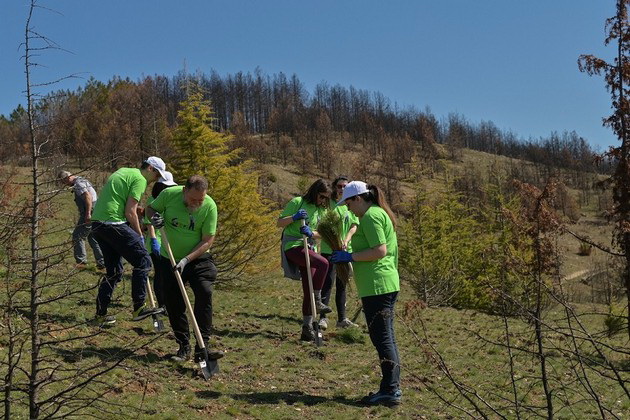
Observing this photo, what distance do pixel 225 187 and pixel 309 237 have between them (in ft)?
23.4

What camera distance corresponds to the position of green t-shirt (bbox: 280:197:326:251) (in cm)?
802

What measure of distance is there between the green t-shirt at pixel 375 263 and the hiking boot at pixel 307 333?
2.44 meters

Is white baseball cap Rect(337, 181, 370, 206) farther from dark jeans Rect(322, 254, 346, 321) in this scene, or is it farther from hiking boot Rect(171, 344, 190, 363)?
dark jeans Rect(322, 254, 346, 321)

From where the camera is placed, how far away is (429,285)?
66.6 ft

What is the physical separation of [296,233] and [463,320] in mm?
5997

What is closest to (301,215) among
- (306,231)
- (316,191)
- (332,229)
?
(306,231)

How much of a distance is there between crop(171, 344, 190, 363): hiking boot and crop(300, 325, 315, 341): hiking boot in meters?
1.95

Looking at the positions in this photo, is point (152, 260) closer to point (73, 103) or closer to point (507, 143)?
point (73, 103)

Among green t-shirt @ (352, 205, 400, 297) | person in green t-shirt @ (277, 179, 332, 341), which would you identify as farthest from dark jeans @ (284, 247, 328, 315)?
green t-shirt @ (352, 205, 400, 297)

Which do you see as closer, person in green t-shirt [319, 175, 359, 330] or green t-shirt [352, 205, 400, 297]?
green t-shirt [352, 205, 400, 297]

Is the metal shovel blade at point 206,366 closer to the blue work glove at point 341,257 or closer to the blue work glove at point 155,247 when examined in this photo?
the blue work glove at point 155,247

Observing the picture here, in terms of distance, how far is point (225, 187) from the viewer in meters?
14.7

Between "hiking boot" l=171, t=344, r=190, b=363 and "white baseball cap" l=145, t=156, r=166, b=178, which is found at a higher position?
"white baseball cap" l=145, t=156, r=166, b=178

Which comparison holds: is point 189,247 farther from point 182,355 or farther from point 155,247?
point 182,355
